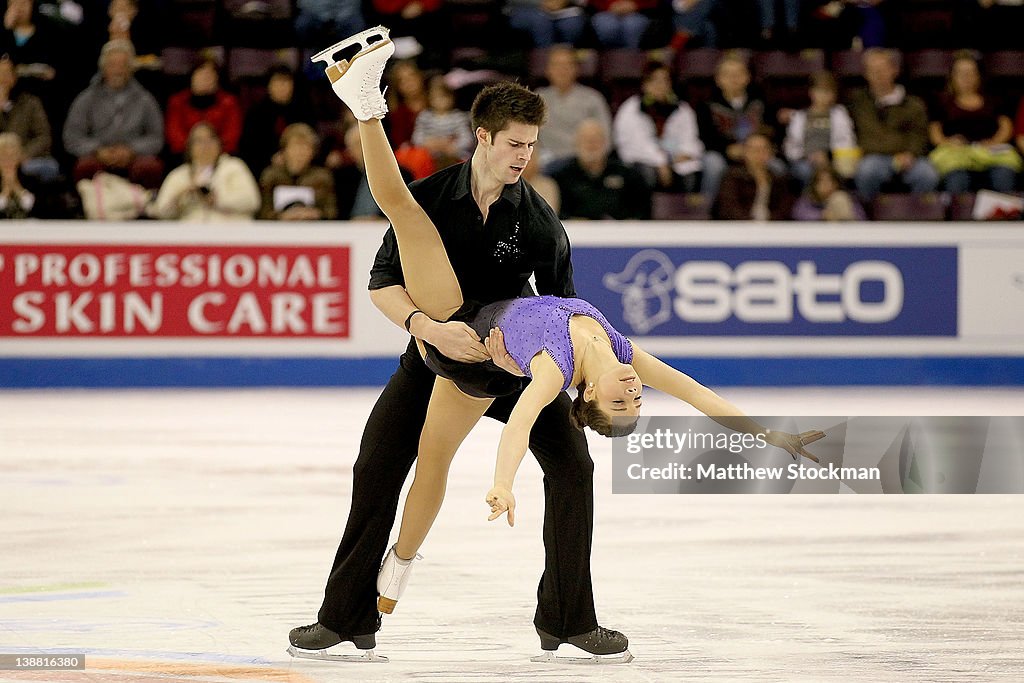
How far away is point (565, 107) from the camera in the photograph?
38.7 feet

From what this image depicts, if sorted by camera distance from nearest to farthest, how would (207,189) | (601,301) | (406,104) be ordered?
1. (601,301)
2. (207,189)
3. (406,104)

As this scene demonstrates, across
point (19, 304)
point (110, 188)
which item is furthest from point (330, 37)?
point (19, 304)

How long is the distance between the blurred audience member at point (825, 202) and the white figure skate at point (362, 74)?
817cm

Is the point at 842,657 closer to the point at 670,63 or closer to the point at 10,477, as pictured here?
the point at 10,477

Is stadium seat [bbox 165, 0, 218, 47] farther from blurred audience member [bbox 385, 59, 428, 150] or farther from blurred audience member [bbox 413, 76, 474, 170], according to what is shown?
blurred audience member [bbox 413, 76, 474, 170]

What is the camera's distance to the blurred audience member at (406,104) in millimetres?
11641

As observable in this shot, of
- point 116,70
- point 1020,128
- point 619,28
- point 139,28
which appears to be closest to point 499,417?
point 116,70

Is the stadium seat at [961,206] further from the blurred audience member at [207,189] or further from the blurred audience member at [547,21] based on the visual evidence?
the blurred audience member at [207,189]

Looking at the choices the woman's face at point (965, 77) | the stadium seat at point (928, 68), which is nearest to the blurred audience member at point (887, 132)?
the woman's face at point (965, 77)

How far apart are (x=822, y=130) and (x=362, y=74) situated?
8783 millimetres

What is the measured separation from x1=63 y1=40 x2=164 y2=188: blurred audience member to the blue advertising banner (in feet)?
10.8

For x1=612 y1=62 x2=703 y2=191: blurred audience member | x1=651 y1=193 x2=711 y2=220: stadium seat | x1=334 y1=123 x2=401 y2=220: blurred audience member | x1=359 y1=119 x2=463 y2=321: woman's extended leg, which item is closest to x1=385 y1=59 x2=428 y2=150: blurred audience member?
x1=334 y1=123 x2=401 y2=220: blurred audience member

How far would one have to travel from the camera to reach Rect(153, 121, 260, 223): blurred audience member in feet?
36.0

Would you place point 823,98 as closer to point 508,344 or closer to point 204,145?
point 204,145
